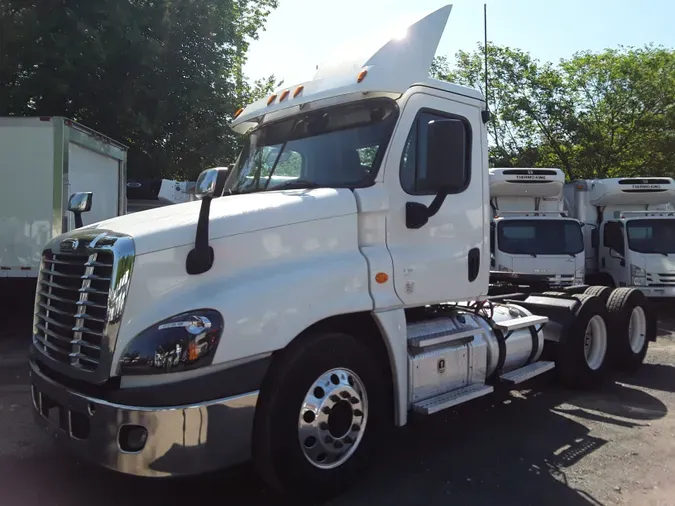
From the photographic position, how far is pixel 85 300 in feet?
10.9

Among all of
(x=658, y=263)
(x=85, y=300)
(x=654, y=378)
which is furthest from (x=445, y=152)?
(x=658, y=263)

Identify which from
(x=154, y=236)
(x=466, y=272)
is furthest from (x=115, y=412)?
(x=466, y=272)

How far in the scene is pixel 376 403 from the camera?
13.1ft

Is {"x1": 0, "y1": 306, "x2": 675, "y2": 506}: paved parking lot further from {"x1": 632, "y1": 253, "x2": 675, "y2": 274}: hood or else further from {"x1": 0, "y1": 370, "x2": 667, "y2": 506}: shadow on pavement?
{"x1": 632, "y1": 253, "x2": 675, "y2": 274}: hood

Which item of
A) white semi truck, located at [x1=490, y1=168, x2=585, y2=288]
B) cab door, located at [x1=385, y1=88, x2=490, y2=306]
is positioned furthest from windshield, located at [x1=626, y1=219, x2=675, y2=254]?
cab door, located at [x1=385, y1=88, x2=490, y2=306]

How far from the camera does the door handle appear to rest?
15.9 feet

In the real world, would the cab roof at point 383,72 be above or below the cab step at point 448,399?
above

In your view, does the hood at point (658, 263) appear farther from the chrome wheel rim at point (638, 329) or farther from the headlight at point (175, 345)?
the headlight at point (175, 345)

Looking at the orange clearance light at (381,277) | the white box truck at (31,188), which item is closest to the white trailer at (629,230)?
the orange clearance light at (381,277)

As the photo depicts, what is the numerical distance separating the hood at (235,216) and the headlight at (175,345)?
1.46 ft

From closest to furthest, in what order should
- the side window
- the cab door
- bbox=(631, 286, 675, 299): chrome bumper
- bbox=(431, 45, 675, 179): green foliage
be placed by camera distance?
the cab door → the side window → bbox=(631, 286, 675, 299): chrome bumper → bbox=(431, 45, 675, 179): green foliage

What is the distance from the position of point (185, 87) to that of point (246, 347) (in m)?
13.5

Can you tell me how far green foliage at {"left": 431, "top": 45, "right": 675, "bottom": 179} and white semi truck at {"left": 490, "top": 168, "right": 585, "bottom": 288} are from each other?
12012mm

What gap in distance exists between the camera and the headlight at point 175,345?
3109 millimetres
